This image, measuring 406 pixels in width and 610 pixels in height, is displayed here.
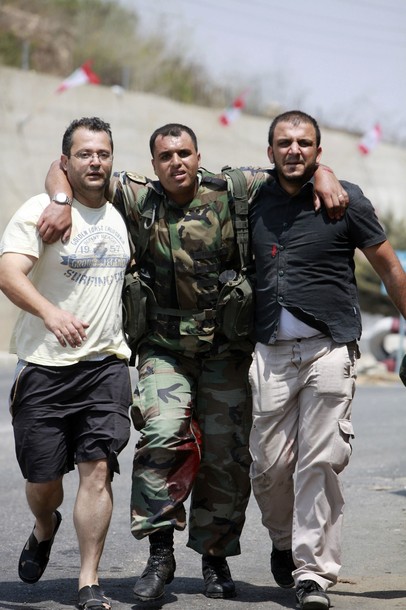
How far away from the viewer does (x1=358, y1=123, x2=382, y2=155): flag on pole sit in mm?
33500

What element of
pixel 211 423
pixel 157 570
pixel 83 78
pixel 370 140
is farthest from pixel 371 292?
pixel 157 570

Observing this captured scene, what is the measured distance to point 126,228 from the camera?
5.46 meters

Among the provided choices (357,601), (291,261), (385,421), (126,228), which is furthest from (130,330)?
(385,421)

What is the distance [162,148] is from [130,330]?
0.86 metres

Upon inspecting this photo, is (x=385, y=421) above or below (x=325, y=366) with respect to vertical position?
below

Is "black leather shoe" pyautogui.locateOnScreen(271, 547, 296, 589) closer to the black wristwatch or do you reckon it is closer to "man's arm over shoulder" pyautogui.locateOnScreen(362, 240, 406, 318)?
"man's arm over shoulder" pyautogui.locateOnScreen(362, 240, 406, 318)

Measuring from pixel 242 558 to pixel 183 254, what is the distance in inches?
73.5

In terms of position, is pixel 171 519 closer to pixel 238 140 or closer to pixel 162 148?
pixel 162 148

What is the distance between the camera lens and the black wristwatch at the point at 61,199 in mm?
5172

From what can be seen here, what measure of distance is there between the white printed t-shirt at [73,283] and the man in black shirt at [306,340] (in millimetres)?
687

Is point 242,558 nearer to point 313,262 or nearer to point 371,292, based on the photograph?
point 313,262

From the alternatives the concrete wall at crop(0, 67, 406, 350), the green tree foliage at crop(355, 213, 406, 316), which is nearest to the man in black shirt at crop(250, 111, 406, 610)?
the concrete wall at crop(0, 67, 406, 350)

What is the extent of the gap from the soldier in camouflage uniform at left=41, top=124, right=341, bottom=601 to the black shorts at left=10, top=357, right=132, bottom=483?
278mm

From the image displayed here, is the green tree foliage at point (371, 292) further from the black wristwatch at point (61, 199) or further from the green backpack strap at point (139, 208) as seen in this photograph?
the black wristwatch at point (61, 199)
